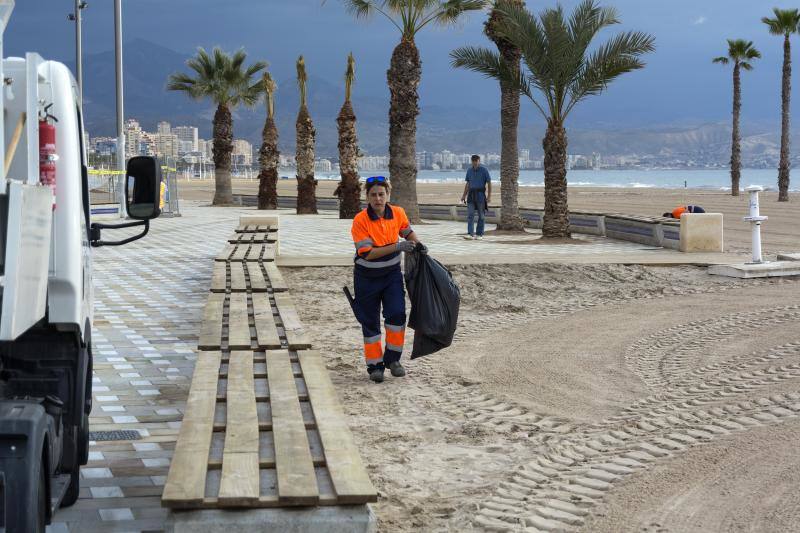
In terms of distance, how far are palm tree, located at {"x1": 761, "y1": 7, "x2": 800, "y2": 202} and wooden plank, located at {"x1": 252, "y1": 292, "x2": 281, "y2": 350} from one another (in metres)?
37.6

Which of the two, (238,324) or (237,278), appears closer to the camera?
(238,324)

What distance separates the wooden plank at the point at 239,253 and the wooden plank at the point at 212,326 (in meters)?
3.85

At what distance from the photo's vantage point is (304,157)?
120 ft

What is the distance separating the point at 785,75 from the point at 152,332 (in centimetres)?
3954

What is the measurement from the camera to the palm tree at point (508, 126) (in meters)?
24.3

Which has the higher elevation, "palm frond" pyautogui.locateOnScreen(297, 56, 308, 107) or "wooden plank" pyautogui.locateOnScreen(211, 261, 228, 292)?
"palm frond" pyautogui.locateOnScreen(297, 56, 308, 107)

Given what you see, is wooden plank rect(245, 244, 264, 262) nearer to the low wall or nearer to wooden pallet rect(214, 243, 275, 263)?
wooden pallet rect(214, 243, 275, 263)

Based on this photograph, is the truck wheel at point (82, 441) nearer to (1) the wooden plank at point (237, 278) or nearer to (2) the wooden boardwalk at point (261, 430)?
(2) the wooden boardwalk at point (261, 430)

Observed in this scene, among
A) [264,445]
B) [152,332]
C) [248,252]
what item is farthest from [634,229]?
[264,445]

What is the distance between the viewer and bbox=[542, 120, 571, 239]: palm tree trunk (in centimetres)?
2189

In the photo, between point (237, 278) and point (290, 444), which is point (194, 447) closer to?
point (290, 444)

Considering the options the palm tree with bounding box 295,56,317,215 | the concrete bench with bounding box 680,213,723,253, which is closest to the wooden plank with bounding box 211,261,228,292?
the concrete bench with bounding box 680,213,723,253

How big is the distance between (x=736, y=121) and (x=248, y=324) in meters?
45.7

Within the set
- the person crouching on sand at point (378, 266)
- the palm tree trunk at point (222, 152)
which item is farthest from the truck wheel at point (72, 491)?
the palm tree trunk at point (222, 152)
